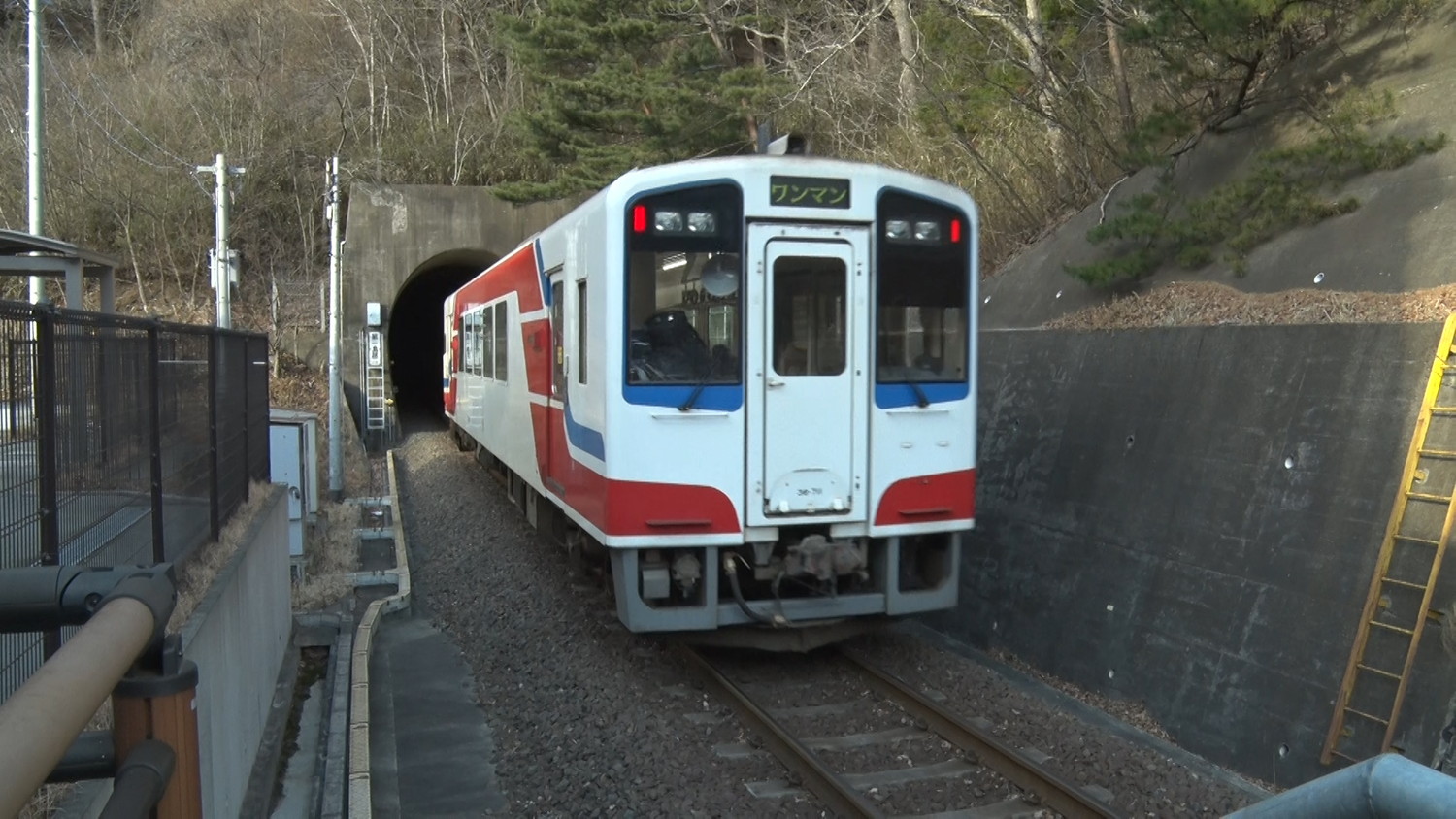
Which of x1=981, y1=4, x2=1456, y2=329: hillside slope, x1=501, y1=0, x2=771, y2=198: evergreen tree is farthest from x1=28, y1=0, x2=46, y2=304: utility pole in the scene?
x1=981, y1=4, x2=1456, y2=329: hillside slope

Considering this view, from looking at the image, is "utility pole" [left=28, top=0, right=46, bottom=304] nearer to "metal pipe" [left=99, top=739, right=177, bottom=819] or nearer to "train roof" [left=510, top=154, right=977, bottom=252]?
"train roof" [left=510, top=154, right=977, bottom=252]

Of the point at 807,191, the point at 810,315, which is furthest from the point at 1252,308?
the point at 807,191

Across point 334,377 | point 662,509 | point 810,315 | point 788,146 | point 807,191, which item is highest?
point 788,146

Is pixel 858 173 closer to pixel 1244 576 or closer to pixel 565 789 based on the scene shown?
pixel 1244 576

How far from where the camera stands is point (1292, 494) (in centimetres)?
657

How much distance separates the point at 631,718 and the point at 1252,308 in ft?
17.6

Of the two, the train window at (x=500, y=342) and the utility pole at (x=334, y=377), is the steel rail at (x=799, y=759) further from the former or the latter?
the utility pole at (x=334, y=377)

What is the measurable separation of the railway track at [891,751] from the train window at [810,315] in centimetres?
190

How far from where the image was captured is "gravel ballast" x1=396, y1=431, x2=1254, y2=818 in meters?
5.53

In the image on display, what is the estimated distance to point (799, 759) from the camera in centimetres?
578

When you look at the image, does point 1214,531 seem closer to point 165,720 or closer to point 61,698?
point 165,720

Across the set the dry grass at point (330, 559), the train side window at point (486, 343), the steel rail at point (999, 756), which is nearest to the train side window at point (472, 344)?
the train side window at point (486, 343)

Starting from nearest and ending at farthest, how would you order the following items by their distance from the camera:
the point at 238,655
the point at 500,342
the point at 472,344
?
the point at 238,655, the point at 500,342, the point at 472,344

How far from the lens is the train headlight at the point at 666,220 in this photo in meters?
7.00
